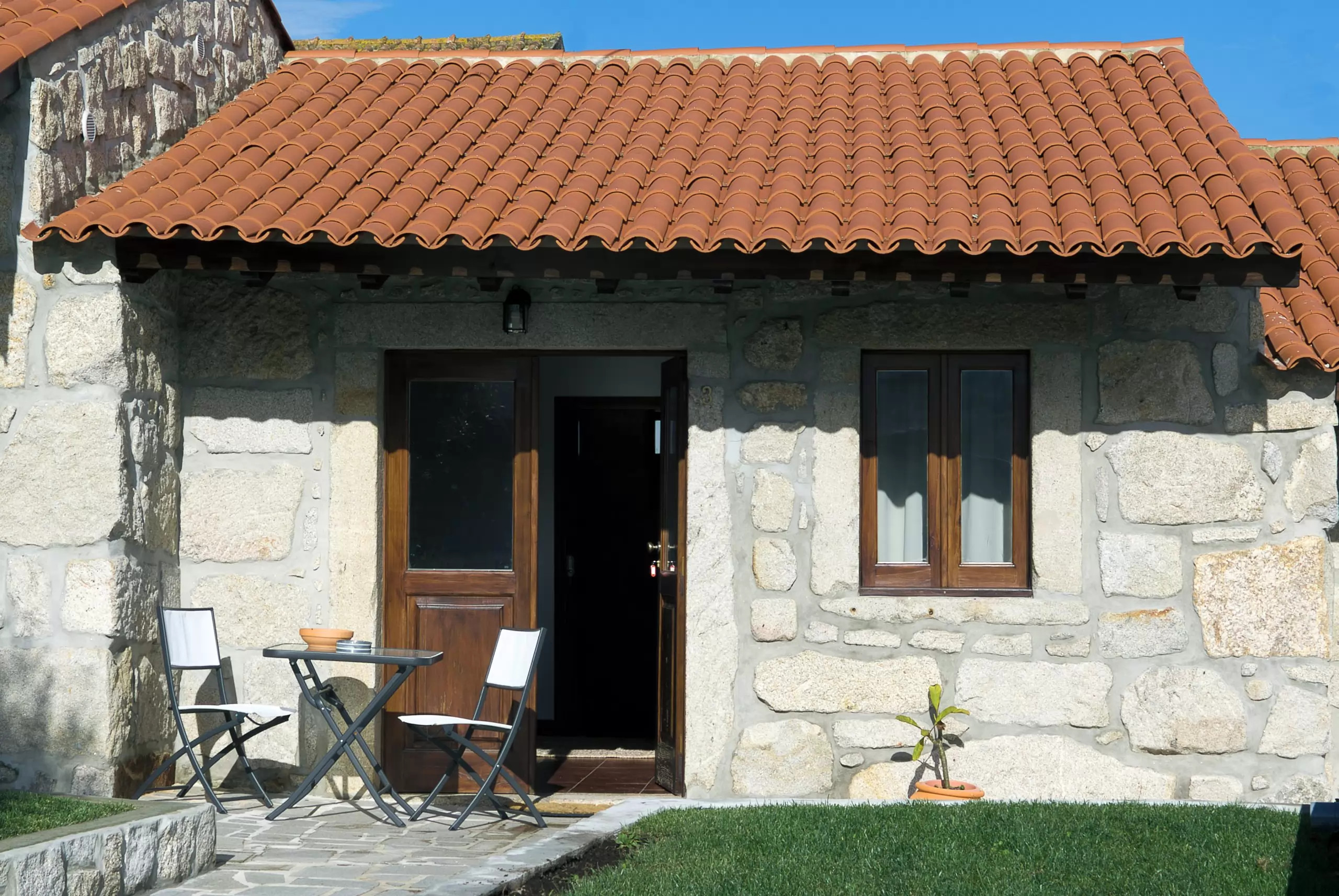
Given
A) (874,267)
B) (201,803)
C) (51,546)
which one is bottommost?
(201,803)

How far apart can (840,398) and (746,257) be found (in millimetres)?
855

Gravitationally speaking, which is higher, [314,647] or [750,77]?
[750,77]

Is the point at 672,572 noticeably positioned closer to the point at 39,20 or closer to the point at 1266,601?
the point at 1266,601

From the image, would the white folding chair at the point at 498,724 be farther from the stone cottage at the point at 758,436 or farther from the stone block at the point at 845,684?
the stone block at the point at 845,684

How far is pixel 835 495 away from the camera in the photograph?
21.0ft

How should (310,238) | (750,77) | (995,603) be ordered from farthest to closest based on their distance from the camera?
(750,77)
(995,603)
(310,238)

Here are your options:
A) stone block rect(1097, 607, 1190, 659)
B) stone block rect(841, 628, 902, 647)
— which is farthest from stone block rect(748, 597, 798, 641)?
stone block rect(1097, 607, 1190, 659)

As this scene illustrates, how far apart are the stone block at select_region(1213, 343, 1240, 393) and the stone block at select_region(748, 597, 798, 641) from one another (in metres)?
2.13

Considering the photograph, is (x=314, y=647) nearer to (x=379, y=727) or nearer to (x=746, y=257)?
(x=379, y=727)

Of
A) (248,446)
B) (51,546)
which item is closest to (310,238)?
(248,446)

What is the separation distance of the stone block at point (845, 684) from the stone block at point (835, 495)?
0.33 m

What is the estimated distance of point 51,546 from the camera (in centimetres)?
598

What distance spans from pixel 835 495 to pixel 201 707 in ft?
9.61

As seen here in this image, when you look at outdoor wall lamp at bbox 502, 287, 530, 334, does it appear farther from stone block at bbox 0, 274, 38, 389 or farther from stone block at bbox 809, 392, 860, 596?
stone block at bbox 0, 274, 38, 389
